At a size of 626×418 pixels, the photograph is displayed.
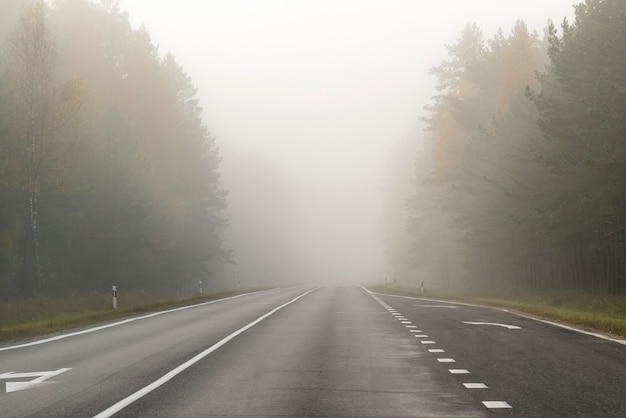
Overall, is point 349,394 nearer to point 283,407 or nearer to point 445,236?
point 283,407

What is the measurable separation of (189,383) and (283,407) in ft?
6.33

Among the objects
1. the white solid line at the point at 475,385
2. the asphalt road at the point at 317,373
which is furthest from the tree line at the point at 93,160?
the white solid line at the point at 475,385

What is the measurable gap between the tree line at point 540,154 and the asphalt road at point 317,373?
10.8m

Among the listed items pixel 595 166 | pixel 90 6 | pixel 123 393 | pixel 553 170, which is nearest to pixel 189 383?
pixel 123 393

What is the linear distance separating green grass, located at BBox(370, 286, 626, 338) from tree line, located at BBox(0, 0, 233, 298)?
18.1 m

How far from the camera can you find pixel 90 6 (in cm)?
4309

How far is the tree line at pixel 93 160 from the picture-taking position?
28297 millimetres

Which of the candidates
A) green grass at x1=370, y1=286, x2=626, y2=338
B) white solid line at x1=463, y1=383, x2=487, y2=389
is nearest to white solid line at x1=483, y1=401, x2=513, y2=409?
white solid line at x1=463, y1=383, x2=487, y2=389

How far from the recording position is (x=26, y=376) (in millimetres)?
9117

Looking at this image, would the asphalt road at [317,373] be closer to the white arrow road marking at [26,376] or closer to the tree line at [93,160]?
the white arrow road marking at [26,376]

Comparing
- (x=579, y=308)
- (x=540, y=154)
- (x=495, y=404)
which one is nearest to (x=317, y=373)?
(x=495, y=404)

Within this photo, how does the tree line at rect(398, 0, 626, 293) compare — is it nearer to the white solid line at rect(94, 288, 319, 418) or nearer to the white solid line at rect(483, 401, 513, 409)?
the white solid line at rect(94, 288, 319, 418)

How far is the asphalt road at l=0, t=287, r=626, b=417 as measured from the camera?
689cm

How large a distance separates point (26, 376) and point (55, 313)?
13966 mm
